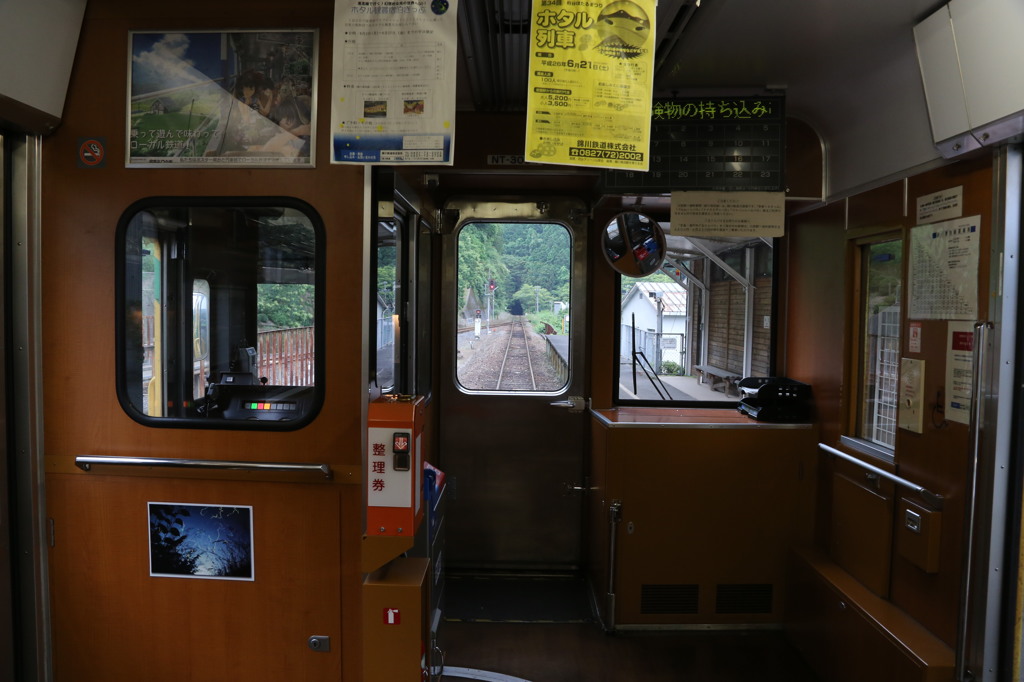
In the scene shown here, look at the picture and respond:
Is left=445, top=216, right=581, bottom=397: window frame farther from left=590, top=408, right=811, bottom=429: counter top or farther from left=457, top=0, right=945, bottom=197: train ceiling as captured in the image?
left=457, top=0, right=945, bottom=197: train ceiling

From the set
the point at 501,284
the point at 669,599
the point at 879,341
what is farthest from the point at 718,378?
the point at 501,284

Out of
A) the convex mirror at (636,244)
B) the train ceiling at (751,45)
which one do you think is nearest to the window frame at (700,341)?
the convex mirror at (636,244)

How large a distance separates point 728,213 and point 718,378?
1338mm

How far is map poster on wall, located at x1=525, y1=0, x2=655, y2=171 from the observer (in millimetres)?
1898

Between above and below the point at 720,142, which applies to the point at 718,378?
below

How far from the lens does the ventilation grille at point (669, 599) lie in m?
3.59

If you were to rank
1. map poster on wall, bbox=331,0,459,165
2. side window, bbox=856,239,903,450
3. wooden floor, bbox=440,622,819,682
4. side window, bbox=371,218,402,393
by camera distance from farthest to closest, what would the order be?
wooden floor, bbox=440,622,819,682, side window, bbox=371,218,402,393, side window, bbox=856,239,903,450, map poster on wall, bbox=331,0,459,165

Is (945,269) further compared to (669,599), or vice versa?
(669,599)

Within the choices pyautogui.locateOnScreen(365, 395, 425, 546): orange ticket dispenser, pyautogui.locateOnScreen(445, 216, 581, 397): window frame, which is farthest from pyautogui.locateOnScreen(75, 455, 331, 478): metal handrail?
pyautogui.locateOnScreen(445, 216, 581, 397): window frame

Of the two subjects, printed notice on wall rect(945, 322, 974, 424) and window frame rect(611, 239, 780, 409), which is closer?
printed notice on wall rect(945, 322, 974, 424)

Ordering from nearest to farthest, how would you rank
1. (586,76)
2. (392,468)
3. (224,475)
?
(586,76)
(392,468)
(224,475)

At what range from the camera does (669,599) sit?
3.60 meters

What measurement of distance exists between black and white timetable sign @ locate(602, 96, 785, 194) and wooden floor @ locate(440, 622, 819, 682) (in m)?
2.53

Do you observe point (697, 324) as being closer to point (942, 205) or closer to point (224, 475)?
point (942, 205)
